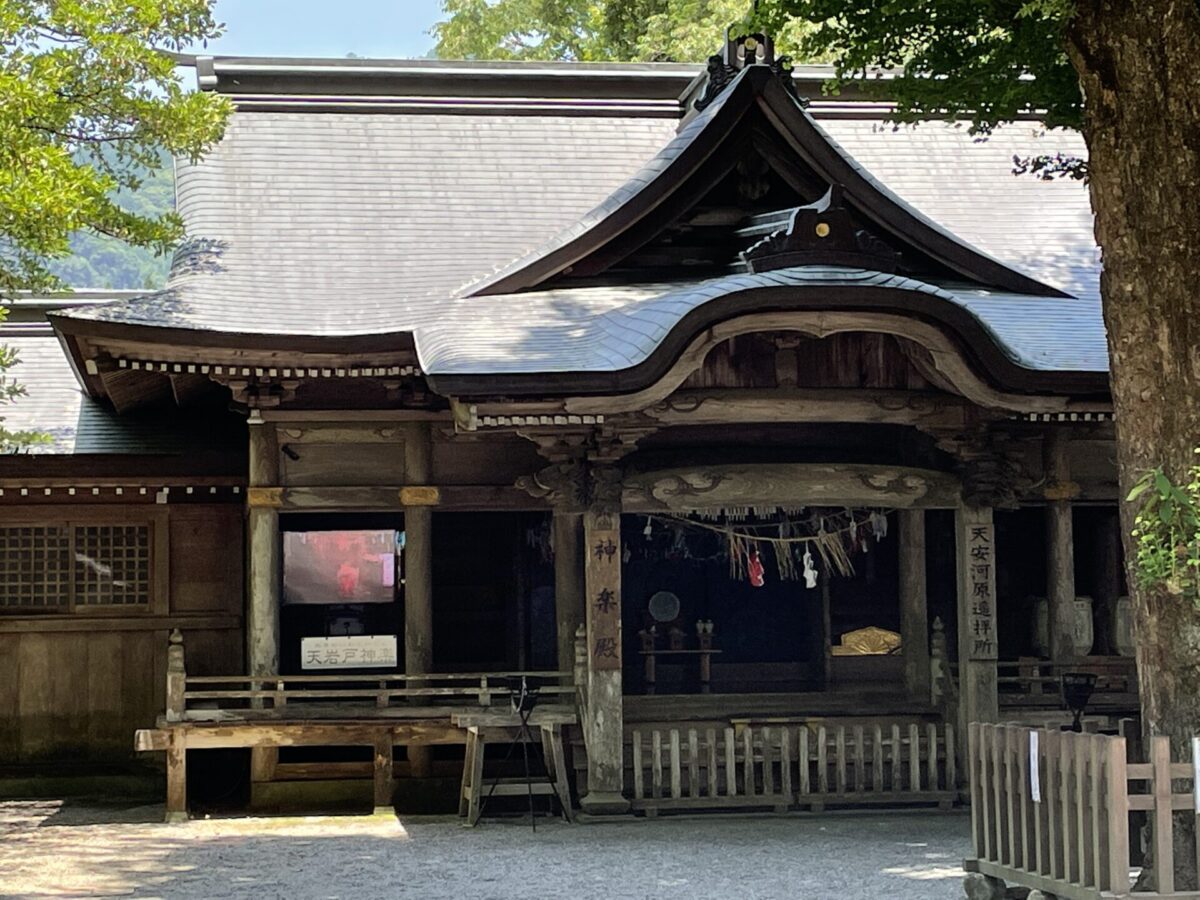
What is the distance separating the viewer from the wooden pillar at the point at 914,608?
15156mm

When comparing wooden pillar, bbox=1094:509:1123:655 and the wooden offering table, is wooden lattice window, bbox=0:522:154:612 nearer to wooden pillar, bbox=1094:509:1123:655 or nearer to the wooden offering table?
the wooden offering table

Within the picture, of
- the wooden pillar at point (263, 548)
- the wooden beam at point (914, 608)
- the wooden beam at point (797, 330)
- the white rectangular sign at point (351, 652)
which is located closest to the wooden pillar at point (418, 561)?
the white rectangular sign at point (351, 652)

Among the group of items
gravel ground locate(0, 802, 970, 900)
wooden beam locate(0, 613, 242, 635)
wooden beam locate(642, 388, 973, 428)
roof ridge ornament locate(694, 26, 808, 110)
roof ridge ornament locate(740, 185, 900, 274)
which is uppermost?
roof ridge ornament locate(694, 26, 808, 110)

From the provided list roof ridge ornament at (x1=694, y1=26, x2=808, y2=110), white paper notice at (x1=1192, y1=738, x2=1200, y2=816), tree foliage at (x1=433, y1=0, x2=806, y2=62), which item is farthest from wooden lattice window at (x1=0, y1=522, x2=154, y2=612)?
tree foliage at (x1=433, y1=0, x2=806, y2=62)

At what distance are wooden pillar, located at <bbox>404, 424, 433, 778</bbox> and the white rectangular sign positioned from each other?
16.5 inches

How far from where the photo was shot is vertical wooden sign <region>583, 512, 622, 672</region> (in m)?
13.2

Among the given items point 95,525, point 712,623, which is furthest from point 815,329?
point 95,525

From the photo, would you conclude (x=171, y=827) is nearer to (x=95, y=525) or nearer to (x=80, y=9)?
(x=95, y=525)

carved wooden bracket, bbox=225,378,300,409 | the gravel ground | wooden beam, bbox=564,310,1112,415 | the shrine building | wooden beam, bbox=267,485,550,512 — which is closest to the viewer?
the gravel ground

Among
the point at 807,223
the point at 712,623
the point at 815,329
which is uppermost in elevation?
the point at 807,223

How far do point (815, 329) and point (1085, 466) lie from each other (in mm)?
3827

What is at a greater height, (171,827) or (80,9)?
(80,9)

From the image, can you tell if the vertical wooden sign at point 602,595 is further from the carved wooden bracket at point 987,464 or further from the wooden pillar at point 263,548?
the wooden pillar at point 263,548

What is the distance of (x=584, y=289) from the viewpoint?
575 inches
